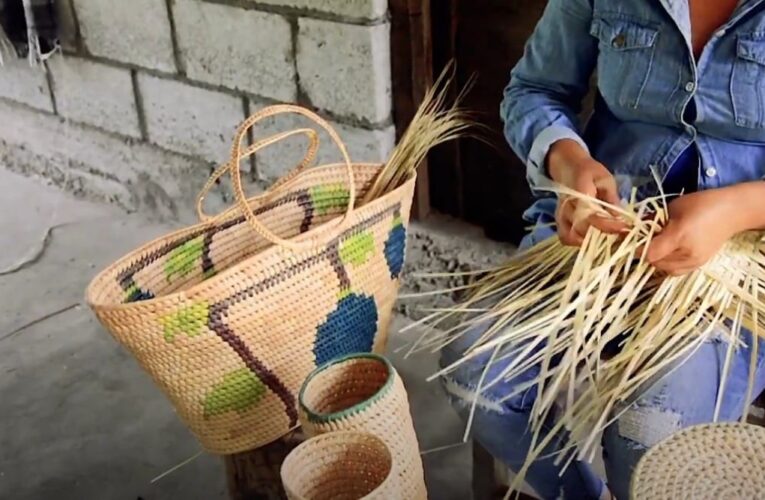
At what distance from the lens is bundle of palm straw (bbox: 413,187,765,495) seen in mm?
1196

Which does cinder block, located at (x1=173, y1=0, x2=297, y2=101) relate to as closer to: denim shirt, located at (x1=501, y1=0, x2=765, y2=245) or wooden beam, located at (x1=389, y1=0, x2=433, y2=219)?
wooden beam, located at (x1=389, y1=0, x2=433, y2=219)

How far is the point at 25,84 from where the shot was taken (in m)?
3.24

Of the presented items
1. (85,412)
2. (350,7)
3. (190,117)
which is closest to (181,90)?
(190,117)

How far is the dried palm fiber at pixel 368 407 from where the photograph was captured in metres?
1.27

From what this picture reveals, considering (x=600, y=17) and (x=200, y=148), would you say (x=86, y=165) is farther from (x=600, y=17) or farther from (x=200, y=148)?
(x=600, y=17)

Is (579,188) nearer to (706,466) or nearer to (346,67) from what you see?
(706,466)

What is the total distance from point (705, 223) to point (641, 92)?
0.24 m

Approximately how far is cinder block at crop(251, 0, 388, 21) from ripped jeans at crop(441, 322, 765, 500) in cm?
103

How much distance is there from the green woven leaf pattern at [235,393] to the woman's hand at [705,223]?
61 centimetres

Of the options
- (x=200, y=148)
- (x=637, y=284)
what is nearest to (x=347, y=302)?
(x=637, y=284)

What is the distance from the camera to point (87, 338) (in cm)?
237

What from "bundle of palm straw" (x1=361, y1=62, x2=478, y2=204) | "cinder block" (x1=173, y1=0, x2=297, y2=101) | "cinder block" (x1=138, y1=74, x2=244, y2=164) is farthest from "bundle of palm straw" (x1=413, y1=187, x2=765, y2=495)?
"cinder block" (x1=138, y1=74, x2=244, y2=164)

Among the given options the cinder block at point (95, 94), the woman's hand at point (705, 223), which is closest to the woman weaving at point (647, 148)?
the woman's hand at point (705, 223)

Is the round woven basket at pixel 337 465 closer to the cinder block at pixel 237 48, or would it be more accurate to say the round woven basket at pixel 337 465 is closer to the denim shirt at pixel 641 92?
the denim shirt at pixel 641 92
